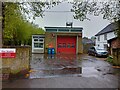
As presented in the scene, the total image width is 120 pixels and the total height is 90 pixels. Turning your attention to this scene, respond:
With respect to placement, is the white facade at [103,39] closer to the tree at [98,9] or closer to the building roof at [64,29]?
the building roof at [64,29]

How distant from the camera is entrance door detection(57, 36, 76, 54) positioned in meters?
33.1

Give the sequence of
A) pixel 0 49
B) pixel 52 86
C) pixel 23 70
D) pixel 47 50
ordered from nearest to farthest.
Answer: pixel 52 86 → pixel 0 49 → pixel 23 70 → pixel 47 50

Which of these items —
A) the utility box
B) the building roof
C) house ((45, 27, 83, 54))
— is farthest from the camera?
the building roof

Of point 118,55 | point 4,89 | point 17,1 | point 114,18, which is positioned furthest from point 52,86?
point 118,55

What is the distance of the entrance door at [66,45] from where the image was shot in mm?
33125

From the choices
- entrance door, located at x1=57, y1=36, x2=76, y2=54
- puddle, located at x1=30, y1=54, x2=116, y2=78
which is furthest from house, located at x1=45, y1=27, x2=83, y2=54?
puddle, located at x1=30, y1=54, x2=116, y2=78

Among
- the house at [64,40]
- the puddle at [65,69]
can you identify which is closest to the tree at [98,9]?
the puddle at [65,69]

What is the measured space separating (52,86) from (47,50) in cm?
2415

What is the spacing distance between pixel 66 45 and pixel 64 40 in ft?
2.88

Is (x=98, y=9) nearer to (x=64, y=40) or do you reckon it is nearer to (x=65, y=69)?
(x=65, y=69)

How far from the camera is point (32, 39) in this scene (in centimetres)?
3359

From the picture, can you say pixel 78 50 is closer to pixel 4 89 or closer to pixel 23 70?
pixel 23 70

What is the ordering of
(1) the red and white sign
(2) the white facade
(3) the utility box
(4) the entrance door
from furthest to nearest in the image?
(2) the white facade < (3) the utility box < (4) the entrance door < (1) the red and white sign

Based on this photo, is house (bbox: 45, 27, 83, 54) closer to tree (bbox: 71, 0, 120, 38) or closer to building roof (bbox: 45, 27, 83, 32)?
building roof (bbox: 45, 27, 83, 32)
